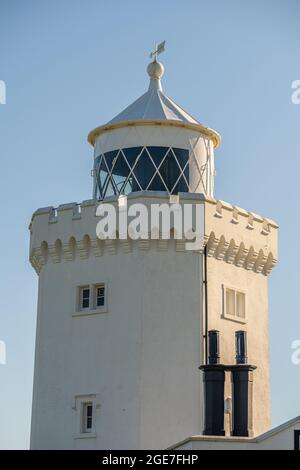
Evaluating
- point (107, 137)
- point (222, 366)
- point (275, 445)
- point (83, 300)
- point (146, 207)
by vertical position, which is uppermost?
point (107, 137)

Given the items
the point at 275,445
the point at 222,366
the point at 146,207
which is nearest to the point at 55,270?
the point at 146,207

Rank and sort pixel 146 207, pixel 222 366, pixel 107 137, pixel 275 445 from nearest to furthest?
pixel 275 445 → pixel 222 366 → pixel 146 207 → pixel 107 137

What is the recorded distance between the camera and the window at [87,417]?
27.9m

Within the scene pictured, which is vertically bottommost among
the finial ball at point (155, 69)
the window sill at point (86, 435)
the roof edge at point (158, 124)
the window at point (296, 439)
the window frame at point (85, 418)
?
the window at point (296, 439)

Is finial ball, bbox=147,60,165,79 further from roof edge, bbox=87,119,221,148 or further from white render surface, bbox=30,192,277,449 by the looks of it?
white render surface, bbox=30,192,277,449

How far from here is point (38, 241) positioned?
97.4 feet

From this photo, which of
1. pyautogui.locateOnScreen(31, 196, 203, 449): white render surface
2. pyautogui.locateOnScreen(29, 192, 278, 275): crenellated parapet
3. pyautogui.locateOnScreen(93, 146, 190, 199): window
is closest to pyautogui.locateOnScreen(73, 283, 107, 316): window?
pyautogui.locateOnScreen(31, 196, 203, 449): white render surface

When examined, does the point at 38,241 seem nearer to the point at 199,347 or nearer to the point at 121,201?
the point at 121,201

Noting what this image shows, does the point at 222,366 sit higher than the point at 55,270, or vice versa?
the point at 55,270

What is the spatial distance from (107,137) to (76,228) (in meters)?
2.44

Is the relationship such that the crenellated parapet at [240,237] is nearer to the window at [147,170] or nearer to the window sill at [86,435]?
the window at [147,170]

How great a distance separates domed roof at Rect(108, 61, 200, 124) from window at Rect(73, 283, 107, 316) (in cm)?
399

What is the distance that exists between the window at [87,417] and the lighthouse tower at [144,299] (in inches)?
0.9

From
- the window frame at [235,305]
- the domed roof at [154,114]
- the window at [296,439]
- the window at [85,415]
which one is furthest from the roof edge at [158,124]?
the window at [296,439]
